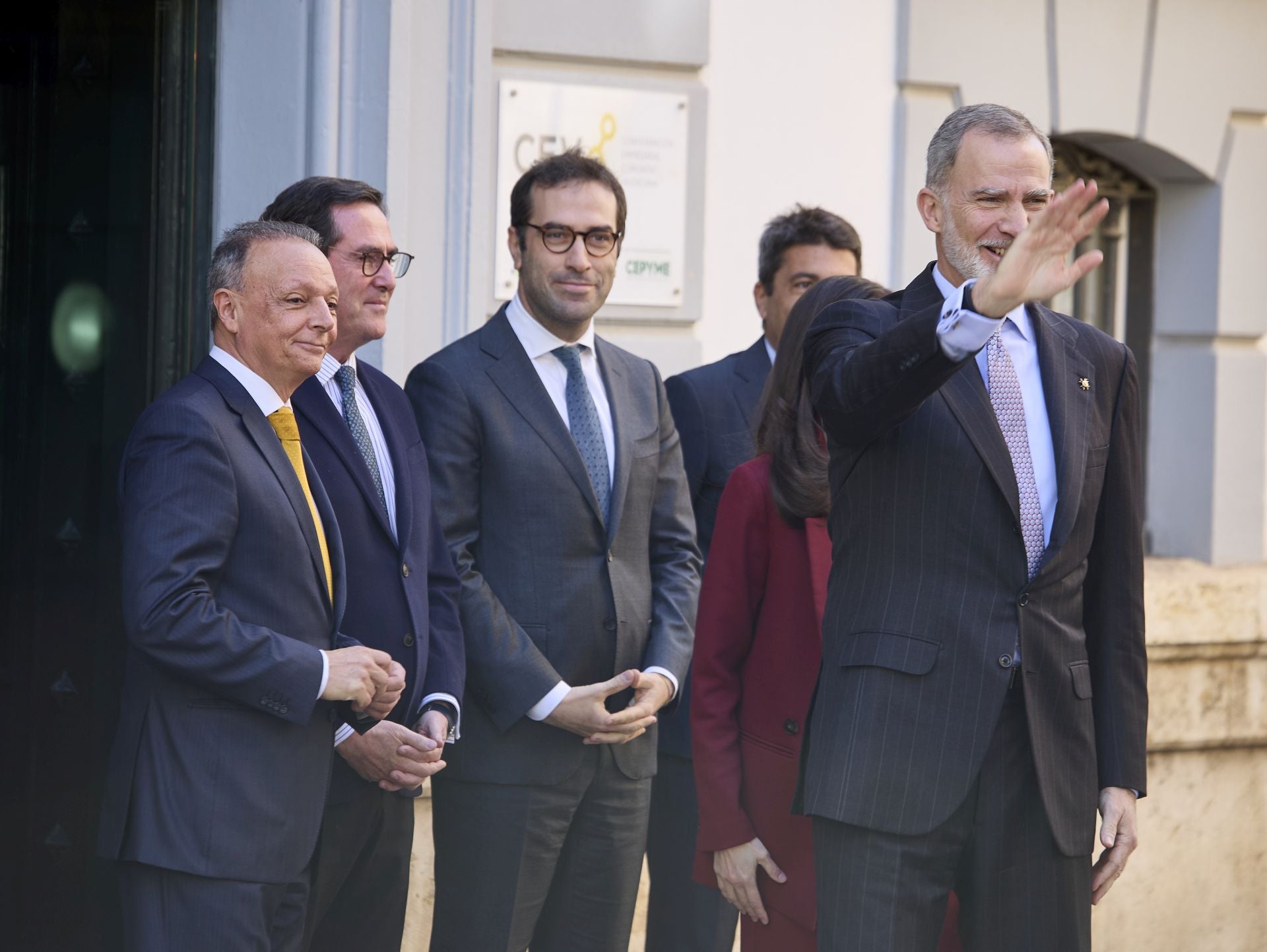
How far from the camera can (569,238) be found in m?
3.68

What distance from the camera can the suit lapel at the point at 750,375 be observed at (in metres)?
4.21

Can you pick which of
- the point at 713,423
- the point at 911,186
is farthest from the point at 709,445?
the point at 911,186

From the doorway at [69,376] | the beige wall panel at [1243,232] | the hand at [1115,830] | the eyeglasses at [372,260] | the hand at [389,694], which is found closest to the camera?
the hand at [1115,830]

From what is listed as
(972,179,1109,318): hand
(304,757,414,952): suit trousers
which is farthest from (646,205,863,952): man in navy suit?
(972,179,1109,318): hand

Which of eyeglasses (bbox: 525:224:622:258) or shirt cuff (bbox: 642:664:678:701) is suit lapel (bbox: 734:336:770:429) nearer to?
eyeglasses (bbox: 525:224:622:258)

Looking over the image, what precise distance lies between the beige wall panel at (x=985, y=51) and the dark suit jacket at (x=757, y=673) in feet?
8.20

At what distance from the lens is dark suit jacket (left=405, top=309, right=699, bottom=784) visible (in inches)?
135

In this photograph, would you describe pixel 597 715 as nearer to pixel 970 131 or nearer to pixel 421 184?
pixel 970 131

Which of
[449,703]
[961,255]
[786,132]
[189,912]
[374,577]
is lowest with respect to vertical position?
[189,912]

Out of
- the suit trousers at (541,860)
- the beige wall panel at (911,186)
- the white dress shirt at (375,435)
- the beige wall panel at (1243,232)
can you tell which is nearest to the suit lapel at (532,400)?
the white dress shirt at (375,435)

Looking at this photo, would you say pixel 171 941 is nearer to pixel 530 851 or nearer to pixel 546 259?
pixel 530 851

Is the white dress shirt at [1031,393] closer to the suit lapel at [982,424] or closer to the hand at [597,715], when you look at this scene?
the suit lapel at [982,424]

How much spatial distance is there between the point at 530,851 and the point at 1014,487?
1481mm

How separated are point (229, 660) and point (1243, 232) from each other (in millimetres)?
4450
